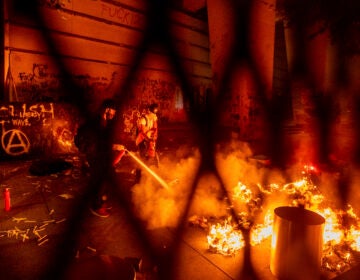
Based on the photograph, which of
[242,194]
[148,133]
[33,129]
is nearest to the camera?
[242,194]

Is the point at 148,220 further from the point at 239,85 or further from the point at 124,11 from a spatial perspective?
the point at 124,11

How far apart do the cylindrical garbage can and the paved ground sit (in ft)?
1.09

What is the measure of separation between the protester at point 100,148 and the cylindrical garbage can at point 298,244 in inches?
116

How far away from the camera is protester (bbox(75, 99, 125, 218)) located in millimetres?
4598

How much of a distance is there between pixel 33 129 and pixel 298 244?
8.34 m

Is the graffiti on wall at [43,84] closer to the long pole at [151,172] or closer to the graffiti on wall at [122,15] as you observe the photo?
the graffiti on wall at [122,15]

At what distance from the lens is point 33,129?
28.2 ft

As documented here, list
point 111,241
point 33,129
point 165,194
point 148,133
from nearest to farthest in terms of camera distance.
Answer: point 111,241 → point 165,194 → point 148,133 → point 33,129

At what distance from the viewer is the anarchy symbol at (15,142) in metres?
7.98

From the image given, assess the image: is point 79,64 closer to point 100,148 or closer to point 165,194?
point 100,148

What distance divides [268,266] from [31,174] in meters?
6.17

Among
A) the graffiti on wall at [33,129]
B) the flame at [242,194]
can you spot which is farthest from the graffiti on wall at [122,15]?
the flame at [242,194]

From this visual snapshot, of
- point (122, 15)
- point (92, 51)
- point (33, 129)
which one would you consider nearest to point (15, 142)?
point (33, 129)

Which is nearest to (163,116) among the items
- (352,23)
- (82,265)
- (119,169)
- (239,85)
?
(239,85)
